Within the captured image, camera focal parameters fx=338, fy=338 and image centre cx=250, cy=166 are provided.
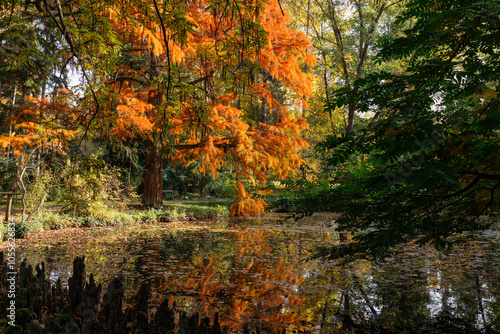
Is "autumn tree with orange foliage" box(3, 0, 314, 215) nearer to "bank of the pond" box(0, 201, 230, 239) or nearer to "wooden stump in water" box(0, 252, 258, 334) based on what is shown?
"bank of the pond" box(0, 201, 230, 239)

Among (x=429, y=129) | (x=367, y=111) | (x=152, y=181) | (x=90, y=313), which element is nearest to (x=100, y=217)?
(x=152, y=181)

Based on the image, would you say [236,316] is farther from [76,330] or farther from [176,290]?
[76,330]

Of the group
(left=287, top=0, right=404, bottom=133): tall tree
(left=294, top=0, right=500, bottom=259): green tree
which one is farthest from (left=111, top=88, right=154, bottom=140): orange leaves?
(left=294, top=0, right=500, bottom=259): green tree

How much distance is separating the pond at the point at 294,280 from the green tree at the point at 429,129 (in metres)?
1.37

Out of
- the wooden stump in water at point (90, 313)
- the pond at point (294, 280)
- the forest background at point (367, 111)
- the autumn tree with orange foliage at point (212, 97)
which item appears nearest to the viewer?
the forest background at point (367, 111)

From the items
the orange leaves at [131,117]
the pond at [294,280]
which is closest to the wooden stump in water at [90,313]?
the pond at [294,280]

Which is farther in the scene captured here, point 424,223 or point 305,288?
point 305,288

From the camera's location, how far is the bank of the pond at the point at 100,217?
10.5 metres

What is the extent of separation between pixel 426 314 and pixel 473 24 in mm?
3623

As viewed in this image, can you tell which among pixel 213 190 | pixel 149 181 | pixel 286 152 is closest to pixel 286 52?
pixel 286 152

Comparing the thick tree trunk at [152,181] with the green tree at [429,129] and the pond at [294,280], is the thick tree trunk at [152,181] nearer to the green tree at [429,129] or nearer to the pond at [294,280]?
the pond at [294,280]

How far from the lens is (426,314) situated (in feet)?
14.1

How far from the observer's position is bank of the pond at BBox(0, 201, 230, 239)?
1051 centimetres

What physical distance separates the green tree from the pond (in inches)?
A: 54.1
